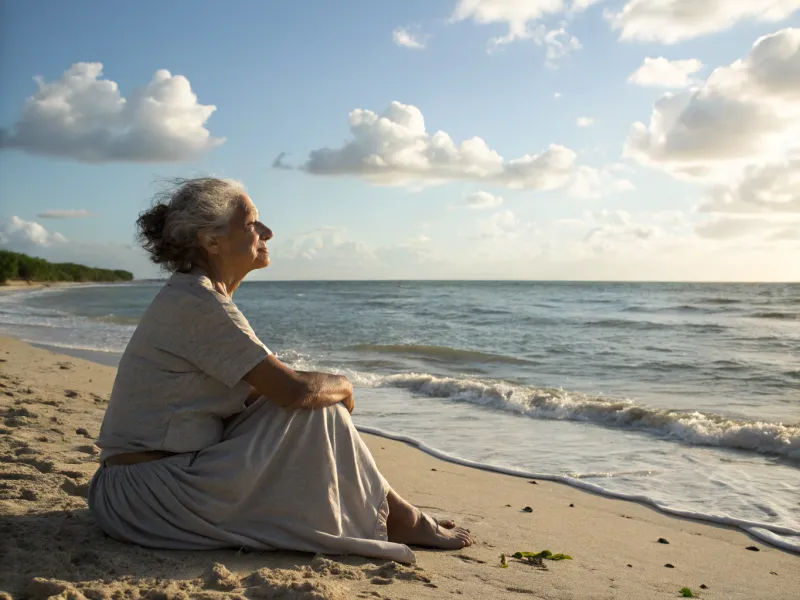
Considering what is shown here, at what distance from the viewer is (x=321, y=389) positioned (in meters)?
2.86

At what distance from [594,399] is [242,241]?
6.60 m

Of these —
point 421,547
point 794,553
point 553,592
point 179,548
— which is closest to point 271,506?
point 179,548

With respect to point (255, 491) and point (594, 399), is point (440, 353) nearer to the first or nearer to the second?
point (594, 399)

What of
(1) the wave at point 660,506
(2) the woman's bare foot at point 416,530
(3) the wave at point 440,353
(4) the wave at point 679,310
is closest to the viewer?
(2) the woman's bare foot at point 416,530

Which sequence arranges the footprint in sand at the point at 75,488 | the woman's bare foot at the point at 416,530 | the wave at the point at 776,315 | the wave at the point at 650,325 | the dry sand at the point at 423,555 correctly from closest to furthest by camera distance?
the dry sand at the point at 423,555 → the woman's bare foot at the point at 416,530 → the footprint in sand at the point at 75,488 → the wave at the point at 650,325 → the wave at the point at 776,315

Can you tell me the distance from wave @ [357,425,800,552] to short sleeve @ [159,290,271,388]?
3204 millimetres

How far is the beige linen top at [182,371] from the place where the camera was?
2740mm

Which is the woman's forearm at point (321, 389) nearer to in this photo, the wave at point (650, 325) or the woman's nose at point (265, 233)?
the woman's nose at point (265, 233)

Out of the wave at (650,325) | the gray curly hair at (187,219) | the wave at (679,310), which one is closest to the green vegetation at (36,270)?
the wave at (679,310)

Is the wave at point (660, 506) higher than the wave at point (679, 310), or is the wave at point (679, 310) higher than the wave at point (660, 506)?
the wave at point (679, 310)

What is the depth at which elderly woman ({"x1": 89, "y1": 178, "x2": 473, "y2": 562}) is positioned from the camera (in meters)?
2.77

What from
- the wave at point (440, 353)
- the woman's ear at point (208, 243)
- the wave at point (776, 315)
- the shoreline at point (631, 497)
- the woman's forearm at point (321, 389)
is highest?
the woman's ear at point (208, 243)

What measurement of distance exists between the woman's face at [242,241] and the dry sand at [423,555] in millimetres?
1235

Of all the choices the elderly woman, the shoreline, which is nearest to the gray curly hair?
the elderly woman
